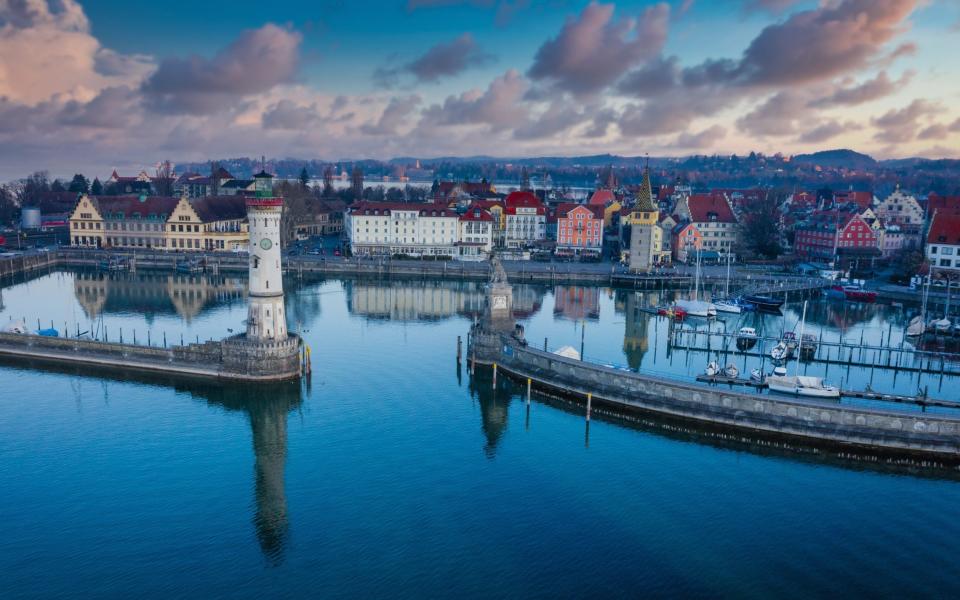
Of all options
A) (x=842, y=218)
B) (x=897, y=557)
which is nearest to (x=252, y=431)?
(x=897, y=557)

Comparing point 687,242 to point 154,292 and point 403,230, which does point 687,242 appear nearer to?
point 403,230

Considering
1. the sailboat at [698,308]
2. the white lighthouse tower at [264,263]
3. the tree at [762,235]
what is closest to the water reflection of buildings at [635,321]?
the sailboat at [698,308]

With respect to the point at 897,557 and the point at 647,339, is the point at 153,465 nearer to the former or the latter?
the point at 897,557

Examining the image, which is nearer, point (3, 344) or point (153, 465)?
point (153, 465)

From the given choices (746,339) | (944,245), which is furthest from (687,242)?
(746,339)

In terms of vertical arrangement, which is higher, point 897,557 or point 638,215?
point 638,215

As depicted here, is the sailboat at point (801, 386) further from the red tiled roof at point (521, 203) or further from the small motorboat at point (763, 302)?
the red tiled roof at point (521, 203)
